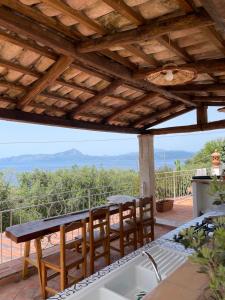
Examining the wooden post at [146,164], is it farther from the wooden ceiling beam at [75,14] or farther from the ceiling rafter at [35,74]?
the wooden ceiling beam at [75,14]

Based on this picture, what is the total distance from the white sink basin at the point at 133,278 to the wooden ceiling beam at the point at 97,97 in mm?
2615

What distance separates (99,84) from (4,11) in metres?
2.29

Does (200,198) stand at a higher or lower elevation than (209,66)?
lower

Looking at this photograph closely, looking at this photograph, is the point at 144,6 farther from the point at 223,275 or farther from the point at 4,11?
the point at 223,275

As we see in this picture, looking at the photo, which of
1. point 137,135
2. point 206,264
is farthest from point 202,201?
point 206,264

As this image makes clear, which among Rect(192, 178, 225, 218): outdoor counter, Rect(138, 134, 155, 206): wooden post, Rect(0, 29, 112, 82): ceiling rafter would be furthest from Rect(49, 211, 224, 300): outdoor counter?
Rect(138, 134, 155, 206): wooden post

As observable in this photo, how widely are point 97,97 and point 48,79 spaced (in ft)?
3.96

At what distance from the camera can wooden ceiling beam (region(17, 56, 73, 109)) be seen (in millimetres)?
3051

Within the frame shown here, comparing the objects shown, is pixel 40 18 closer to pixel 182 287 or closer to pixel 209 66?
pixel 209 66

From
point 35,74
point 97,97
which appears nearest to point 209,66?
point 97,97

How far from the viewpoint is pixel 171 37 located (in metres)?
2.77

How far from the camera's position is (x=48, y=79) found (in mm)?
3338

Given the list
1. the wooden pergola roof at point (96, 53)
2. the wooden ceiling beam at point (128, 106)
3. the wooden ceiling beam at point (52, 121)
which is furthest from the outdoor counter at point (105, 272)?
the wooden ceiling beam at point (128, 106)

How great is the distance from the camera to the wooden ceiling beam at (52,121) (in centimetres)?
396
